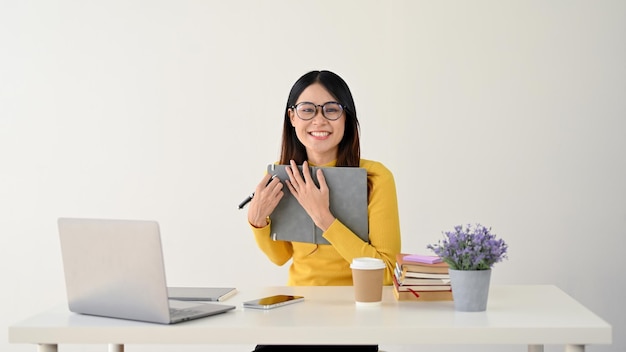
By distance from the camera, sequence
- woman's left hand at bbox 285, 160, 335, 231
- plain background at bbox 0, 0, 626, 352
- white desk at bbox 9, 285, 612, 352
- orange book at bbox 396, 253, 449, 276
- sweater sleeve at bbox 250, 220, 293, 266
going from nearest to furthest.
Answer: white desk at bbox 9, 285, 612, 352 → orange book at bbox 396, 253, 449, 276 → woman's left hand at bbox 285, 160, 335, 231 → sweater sleeve at bbox 250, 220, 293, 266 → plain background at bbox 0, 0, 626, 352

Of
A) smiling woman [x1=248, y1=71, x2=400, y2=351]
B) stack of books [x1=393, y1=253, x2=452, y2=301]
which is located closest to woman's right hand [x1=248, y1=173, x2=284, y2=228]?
smiling woman [x1=248, y1=71, x2=400, y2=351]

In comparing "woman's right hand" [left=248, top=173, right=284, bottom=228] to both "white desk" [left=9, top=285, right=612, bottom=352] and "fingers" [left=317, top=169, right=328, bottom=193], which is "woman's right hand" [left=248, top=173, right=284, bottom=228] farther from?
"white desk" [left=9, top=285, right=612, bottom=352]

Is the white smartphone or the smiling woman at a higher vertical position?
the smiling woman

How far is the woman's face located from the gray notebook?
0.77ft

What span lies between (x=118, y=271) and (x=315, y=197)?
674mm

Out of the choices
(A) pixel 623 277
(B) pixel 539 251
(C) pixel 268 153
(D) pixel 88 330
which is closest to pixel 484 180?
(B) pixel 539 251

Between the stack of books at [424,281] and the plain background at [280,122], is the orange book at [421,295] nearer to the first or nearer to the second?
the stack of books at [424,281]

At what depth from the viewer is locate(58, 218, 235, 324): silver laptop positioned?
167 centimetres

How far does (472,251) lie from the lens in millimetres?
1804

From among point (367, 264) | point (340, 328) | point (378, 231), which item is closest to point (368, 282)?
point (367, 264)

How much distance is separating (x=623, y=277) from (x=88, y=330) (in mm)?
2766

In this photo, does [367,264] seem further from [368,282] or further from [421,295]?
[421,295]

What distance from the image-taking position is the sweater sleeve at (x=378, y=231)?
2.26m

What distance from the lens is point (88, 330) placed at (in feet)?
5.50
